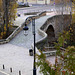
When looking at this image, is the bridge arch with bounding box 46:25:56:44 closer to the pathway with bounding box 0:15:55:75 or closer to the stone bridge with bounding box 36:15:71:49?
the stone bridge with bounding box 36:15:71:49

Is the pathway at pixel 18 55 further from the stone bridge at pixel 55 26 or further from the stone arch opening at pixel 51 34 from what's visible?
the stone arch opening at pixel 51 34

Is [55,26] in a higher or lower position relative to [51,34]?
higher

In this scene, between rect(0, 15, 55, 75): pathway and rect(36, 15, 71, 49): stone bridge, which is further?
rect(36, 15, 71, 49): stone bridge

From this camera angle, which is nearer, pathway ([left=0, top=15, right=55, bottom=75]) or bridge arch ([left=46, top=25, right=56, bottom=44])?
pathway ([left=0, top=15, right=55, bottom=75])

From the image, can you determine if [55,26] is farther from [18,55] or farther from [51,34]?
[18,55]

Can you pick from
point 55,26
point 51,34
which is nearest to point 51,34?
point 51,34

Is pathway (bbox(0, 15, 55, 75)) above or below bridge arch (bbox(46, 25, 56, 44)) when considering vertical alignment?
above

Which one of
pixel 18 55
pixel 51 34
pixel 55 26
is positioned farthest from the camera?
pixel 51 34

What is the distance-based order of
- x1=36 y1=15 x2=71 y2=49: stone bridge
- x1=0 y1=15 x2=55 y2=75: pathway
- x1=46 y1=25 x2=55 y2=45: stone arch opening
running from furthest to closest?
x1=46 y1=25 x2=55 y2=45: stone arch opening < x1=36 y1=15 x2=71 y2=49: stone bridge < x1=0 y1=15 x2=55 y2=75: pathway

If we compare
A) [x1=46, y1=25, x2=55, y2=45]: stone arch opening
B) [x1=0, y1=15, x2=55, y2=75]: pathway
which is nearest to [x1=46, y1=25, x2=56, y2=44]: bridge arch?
[x1=46, y1=25, x2=55, y2=45]: stone arch opening

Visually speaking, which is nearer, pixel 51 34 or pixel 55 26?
pixel 55 26

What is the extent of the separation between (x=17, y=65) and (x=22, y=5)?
42.6 m

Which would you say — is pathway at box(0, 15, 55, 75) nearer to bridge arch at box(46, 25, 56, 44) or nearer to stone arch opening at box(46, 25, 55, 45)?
bridge arch at box(46, 25, 56, 44)

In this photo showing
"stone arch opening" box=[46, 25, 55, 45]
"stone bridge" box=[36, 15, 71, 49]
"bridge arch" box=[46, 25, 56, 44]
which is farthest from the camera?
"stone arch opening" box=[46, 25, 55, 45]
